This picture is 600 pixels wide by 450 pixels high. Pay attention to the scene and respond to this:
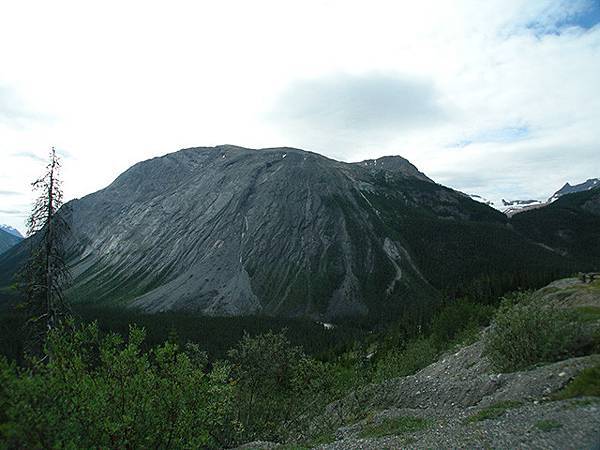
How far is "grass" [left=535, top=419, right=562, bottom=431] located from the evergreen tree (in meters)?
26.4

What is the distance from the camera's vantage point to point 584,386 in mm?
16484

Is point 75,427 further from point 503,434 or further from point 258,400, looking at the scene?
point 258,400

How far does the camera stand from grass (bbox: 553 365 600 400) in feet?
52.2

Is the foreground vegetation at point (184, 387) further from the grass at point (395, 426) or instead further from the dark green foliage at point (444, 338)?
the dark green foliage at point (444, 338)

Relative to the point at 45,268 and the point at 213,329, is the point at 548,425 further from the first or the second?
the point at 213,329

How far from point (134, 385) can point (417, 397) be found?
71.8 ft

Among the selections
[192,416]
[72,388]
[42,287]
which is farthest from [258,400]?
[72,388]

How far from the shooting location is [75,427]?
10.6 meters

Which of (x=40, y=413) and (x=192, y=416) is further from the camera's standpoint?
(x=192, y=416)

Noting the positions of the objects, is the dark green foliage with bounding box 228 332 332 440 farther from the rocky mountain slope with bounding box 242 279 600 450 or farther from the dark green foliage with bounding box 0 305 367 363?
the dark green foliage with bounding box 0 305 367 363

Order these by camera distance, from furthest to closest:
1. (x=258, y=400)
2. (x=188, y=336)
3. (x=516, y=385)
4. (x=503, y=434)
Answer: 1. (x=188, y=336)
2. (x=258, y=400)
3. (x=516, y=385)
4. (x=503, y=434)

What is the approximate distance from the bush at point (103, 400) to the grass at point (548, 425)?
11664mm

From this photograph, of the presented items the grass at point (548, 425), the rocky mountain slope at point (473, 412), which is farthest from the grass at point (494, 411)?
the grass at point (548, 425)

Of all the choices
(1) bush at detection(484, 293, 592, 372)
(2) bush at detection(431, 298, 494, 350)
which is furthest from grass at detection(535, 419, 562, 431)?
(2) bush at detection(431, 298, 494, 350)
